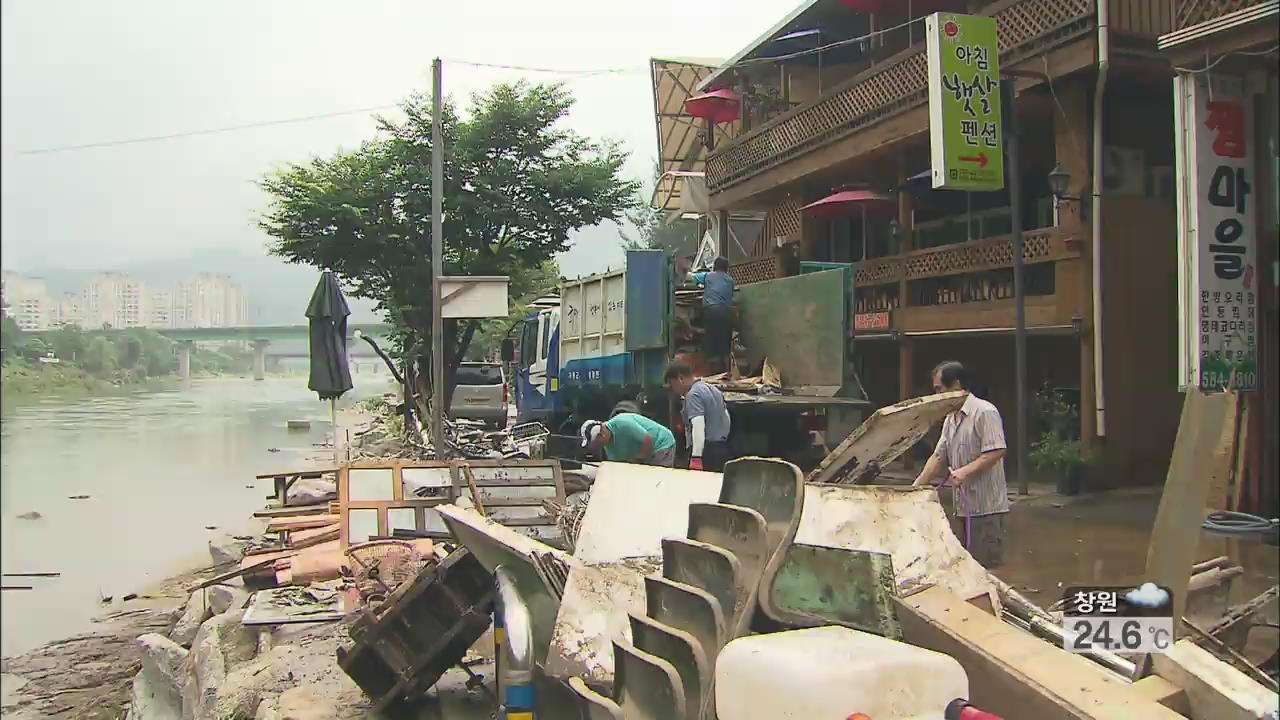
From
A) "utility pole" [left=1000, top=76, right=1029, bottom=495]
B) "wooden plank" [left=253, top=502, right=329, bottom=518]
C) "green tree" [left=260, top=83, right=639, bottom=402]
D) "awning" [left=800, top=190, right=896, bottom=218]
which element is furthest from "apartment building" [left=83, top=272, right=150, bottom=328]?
"green tree" [left=260, top=83, right=639, bottom=402]

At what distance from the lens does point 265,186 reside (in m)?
21.4

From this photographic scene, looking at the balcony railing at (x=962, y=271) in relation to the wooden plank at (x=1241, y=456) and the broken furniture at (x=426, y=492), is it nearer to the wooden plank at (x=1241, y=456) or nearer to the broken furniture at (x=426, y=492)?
the wooden plank at (x=1241, y=456)

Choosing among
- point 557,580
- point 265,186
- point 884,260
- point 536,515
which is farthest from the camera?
point 265,186

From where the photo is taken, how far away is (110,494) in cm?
1678

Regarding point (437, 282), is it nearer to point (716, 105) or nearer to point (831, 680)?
point (831, 680)

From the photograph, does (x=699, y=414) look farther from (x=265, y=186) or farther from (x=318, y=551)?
(x=265, y=186)

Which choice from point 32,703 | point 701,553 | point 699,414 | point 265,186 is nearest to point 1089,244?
point 699,414

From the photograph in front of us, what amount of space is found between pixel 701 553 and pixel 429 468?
190 inches

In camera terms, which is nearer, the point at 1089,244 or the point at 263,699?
the point at 263,699

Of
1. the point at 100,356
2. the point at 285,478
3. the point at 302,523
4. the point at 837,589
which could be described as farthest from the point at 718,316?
the point at 837,589

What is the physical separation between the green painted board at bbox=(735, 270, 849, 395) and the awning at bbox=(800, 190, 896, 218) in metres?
4.62

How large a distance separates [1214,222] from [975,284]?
197 inches

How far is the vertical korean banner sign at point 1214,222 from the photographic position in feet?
27.5

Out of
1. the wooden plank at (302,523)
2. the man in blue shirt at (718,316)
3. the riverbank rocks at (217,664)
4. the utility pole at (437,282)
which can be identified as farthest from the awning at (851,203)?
the riverbank rocks at (217,664)
